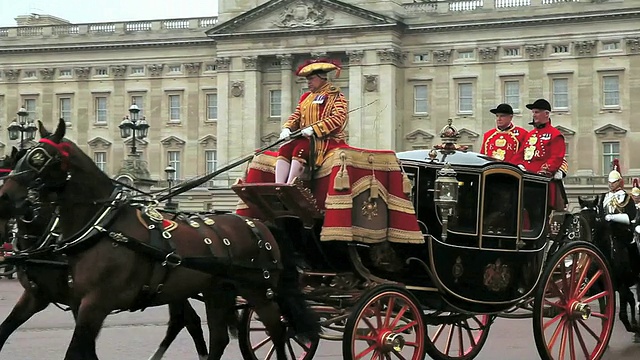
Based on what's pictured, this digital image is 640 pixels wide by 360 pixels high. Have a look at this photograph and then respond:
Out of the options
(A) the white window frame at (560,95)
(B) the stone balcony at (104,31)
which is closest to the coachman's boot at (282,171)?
(A) the white window frame at (560,95)

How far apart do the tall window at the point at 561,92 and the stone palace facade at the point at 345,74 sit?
0.23 ft

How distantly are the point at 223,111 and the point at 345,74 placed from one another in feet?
22.9

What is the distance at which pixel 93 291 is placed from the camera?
7211 millimetres

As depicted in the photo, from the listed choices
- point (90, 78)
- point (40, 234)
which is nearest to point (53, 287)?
point (40, 234)

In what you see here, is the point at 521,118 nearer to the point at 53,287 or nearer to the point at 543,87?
the point at 543,87

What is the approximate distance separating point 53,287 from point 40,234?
4.66 feet

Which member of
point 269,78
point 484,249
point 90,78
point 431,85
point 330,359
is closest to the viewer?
point 484,249

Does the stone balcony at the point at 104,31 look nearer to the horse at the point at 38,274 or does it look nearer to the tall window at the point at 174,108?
the tall window at the point at 174,108

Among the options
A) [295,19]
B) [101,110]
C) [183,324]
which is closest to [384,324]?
[183,324]

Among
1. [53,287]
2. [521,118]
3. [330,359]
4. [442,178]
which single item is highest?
[521,118]

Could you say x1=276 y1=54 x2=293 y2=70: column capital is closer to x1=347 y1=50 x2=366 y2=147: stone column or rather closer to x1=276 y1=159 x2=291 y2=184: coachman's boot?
x1=347 y1=50 x2=366 y2=147: stone column

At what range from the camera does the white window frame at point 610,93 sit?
167 ft

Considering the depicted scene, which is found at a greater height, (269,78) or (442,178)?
(269,78)

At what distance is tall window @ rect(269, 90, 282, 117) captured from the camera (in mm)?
→ 57781
